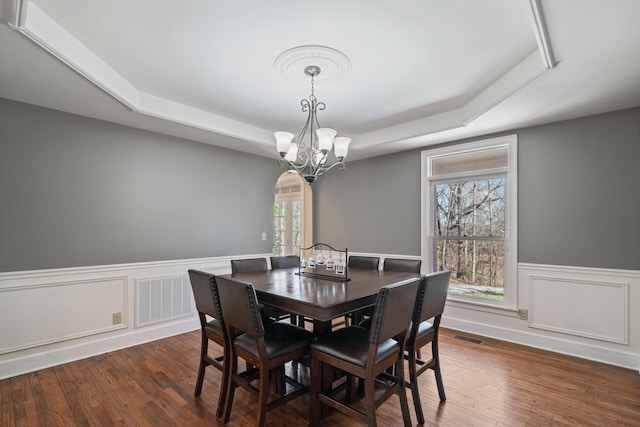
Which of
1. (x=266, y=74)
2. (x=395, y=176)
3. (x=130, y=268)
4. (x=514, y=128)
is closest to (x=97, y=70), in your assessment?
(x=266, y=74)

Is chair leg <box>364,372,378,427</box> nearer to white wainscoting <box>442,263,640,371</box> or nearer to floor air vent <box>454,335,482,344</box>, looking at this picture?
floor air vent <box>454,335,482,344</box>

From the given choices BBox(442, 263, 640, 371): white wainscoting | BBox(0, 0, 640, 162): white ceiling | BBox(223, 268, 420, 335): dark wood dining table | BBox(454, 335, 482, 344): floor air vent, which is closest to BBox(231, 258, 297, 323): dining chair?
BBox(223, 268, 420, 335): dark wood dining table

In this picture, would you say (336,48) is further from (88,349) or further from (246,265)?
(88,349)

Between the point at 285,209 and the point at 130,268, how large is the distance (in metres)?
3.85

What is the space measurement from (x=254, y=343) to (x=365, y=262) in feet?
5.79

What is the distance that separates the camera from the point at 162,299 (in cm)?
364

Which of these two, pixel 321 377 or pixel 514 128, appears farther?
pixel 514 128

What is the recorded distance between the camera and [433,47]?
224 centimetres

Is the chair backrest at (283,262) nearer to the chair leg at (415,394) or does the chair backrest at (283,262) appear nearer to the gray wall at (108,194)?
the gray wall at (108,194)

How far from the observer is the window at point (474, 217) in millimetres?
3553

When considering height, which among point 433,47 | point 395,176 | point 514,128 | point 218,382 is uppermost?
point 433,47

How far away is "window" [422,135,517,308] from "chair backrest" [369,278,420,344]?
2.36m

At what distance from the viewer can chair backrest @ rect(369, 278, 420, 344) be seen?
5.54 ft

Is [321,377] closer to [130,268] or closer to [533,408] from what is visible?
[533,408]
